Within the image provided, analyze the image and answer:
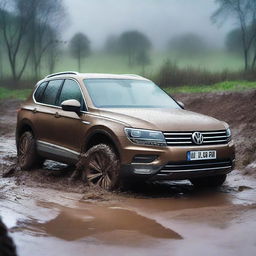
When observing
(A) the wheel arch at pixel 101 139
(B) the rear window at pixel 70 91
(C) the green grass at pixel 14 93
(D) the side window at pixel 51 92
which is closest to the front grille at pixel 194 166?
(A) the wheel arch at pixel 101 139

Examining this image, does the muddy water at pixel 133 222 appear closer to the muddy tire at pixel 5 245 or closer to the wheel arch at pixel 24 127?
the muddy tire at pixel 5 245

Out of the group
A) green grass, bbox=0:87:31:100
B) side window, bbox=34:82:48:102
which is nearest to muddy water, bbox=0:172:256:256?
side window, bbox=34:82:48:102

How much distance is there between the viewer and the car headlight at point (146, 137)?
20.7ft

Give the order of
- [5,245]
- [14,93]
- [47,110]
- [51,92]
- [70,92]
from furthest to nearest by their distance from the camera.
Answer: [14,93] < [51,92] < [47,110] < [70,92] < [5,245]

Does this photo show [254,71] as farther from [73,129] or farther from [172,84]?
[73,129]

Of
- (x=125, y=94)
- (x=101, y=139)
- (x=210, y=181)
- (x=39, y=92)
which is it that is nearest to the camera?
(x=101, y=139)

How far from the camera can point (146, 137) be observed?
20.8 ft

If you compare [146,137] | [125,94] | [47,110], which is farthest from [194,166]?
[47,110]

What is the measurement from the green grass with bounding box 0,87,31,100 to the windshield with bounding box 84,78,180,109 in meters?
20.5

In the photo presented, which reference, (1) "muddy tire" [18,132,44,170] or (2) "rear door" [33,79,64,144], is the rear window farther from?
(1) "muddy tire" [18,132,44,170]

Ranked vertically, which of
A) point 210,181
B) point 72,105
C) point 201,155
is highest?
point 72,105

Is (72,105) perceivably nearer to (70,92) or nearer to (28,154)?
(70,92)

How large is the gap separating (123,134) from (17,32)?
1045 inches

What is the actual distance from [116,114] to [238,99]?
833 cm
